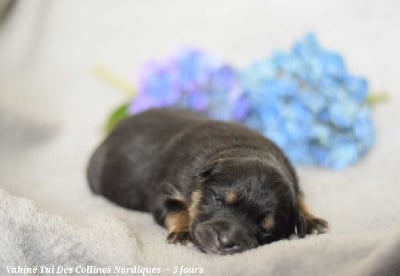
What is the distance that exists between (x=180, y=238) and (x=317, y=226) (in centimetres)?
65

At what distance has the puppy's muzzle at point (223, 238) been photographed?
272cm

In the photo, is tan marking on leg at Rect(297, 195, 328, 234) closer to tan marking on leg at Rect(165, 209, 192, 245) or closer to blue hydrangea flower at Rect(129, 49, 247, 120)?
tan marking on leg at Rect(165, 209, 192, 245)

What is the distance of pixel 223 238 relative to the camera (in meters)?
2.72

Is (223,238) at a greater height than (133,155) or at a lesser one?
greater

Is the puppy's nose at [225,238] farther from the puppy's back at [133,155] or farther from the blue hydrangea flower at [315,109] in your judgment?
the blue hydrangea flower at [315,109]

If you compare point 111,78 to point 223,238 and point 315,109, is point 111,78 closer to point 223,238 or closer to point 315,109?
point 315,109

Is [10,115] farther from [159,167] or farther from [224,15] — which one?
[224,15]

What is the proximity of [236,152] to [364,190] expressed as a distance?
1.12 m

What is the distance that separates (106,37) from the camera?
5.51 m

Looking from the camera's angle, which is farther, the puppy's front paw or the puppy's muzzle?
the puppy's front paw

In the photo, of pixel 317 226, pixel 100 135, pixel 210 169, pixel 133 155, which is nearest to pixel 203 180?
pixel 210 169

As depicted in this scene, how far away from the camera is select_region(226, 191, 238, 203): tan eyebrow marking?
112 inches

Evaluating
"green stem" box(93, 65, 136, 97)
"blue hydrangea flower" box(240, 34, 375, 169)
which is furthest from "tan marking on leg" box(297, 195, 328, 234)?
"green stem" box(93, 65, 136, 97)

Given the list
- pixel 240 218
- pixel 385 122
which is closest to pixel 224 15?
pixel 385 122
